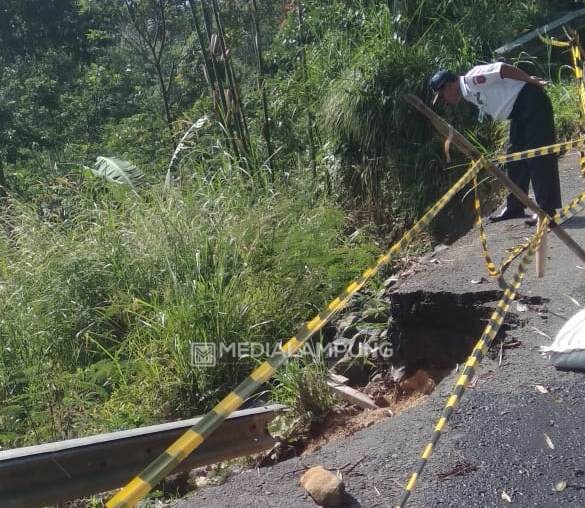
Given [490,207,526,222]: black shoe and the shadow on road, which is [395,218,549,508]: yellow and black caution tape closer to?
the shadow on road

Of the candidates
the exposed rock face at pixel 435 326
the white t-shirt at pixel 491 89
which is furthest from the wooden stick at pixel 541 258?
the white t-shirt at pixel 491 89

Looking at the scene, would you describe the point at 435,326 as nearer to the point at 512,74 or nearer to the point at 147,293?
the point at 512,74

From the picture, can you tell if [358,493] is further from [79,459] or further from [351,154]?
[351,154]

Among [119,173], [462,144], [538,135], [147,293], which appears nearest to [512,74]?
[538,135]

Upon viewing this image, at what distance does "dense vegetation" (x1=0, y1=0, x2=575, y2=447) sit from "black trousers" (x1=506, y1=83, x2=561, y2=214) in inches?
67.4

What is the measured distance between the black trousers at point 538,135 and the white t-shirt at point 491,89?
7cm

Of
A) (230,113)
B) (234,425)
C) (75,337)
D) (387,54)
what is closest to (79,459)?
(234,425)

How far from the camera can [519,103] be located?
616 cm

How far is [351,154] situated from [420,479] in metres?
6.73

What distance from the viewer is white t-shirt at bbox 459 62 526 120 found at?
5.94 meters

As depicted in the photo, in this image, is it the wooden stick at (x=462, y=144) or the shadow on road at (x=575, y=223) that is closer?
the wooden stick at (x=462, y=144)

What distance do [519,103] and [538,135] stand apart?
0.99ft

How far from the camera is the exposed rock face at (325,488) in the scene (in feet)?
9.51

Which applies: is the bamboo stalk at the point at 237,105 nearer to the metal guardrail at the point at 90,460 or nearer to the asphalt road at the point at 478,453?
the asphalt road at the point at 478,453
